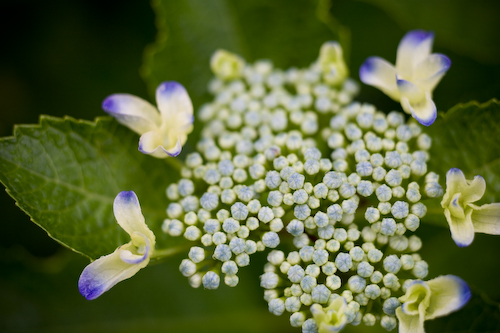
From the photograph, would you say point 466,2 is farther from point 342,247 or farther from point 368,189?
point 342,247

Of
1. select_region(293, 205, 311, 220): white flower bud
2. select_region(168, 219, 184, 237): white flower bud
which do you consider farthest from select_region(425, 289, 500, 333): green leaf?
select_region(168, 219, 184, 237): white flower bud

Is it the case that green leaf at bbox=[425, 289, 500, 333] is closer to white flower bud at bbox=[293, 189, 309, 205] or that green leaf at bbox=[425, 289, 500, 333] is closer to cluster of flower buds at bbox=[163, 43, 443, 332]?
cluster of flower buds at bbox=[163, 43, 443, 332]

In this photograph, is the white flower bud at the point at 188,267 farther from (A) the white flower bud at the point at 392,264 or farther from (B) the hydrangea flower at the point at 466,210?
(B) the hydrangea flower at the point at 466,210

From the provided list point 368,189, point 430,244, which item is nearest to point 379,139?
point 368,189

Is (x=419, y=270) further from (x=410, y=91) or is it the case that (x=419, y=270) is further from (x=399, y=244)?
(x=410, y=91)

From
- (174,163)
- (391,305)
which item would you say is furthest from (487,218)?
(174,163)
